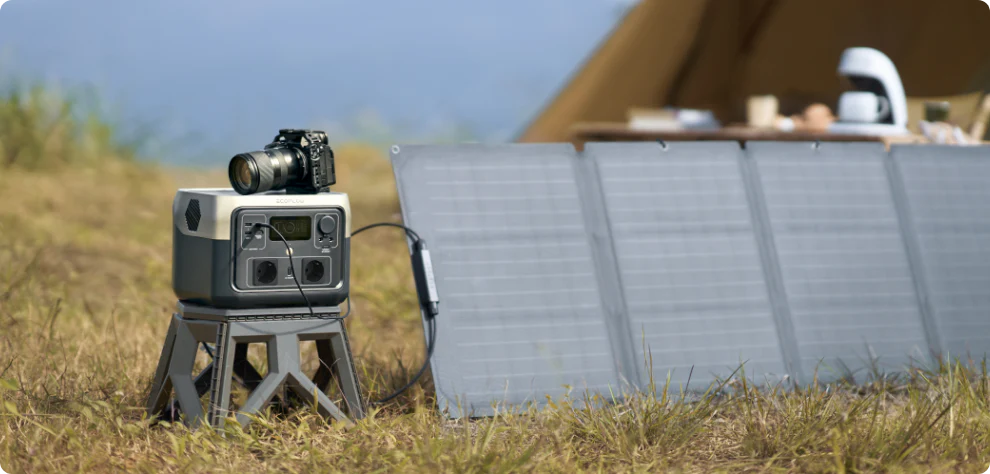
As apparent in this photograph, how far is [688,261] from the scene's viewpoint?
4008 mm

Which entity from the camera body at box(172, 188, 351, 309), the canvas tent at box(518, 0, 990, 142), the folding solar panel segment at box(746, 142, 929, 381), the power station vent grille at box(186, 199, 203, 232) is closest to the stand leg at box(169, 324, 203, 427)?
the camera body at box(172, 188, 351, 309)

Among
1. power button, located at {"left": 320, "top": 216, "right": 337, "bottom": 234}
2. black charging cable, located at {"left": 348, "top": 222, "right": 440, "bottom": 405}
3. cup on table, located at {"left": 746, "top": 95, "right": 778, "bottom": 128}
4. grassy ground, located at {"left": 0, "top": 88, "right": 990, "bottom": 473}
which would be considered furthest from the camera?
cup on table, located at {"left": 746, "top": 95, "right": 778, "bottom": 128}

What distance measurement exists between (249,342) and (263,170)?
0.55m

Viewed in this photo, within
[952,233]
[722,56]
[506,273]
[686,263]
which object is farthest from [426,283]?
[722,56]

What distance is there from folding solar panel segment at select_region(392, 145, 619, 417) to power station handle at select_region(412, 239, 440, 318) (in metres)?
0.08

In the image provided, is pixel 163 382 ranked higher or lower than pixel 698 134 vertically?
lower

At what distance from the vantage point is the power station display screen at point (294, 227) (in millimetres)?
3234

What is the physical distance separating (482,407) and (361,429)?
0.49 m

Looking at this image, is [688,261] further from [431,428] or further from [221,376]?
[221,376]

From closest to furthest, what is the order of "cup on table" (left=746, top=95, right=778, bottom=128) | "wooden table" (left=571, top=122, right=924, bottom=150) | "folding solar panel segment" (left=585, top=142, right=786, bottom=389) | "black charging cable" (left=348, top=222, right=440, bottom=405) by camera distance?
"black charging cable" (left=348, top=222, right=440, bottom=405) → "folding solar panel segment" (left=585, top=142, right=786, bottom=389) → "wooden table" (left=571, top=122, right=924, bottom=150) → "cup on table" (left=746, top=95, right=778, bottom=128)

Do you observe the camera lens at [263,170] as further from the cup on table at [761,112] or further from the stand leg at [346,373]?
the cup on table at [761,112]

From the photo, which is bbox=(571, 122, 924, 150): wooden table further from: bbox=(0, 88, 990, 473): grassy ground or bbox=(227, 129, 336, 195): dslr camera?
bbox=(227, 129, 336, 195): dslr camera

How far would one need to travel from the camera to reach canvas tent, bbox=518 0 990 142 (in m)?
9.02

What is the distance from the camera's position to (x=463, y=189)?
12.7 feet
